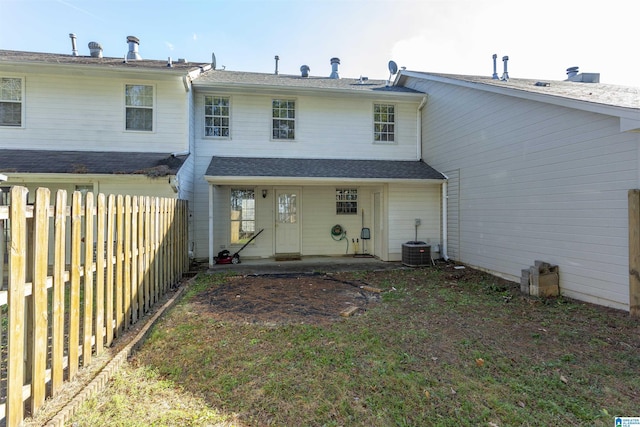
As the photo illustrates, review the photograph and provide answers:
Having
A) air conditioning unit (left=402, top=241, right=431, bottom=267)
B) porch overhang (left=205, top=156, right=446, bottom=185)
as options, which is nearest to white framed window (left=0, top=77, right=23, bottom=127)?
porch overhang (left=205, top=156, right=446, bottom=185)

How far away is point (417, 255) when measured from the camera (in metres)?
8.19

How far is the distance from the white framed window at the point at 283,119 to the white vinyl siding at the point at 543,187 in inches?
183

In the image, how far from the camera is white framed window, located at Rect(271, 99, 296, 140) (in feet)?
30.7

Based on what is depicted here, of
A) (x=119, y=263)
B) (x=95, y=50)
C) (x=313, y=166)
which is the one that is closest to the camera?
(x=119, y=263)

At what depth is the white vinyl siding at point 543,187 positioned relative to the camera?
4598mm

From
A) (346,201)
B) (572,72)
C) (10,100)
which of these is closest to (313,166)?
(346,201)

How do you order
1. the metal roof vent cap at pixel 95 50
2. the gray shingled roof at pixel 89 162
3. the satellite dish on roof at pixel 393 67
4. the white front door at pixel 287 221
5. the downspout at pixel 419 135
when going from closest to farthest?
the gray shingled roof at pixel 89 162 < the white front door at pixel 287 221 < the metal roof vent cap at pixel 95 50 < the downspout at pixel 419 135 < the satellite dish on roof at pixel 393 67

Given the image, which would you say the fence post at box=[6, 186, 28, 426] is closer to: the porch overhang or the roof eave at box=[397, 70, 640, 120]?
the porch overhang

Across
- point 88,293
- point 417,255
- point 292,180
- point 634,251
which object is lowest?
point 417,255

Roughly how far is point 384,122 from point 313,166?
3.11 metres

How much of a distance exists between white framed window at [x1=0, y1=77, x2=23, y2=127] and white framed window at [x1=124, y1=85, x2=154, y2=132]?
2572 mm

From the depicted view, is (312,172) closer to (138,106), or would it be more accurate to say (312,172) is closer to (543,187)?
(138,106)

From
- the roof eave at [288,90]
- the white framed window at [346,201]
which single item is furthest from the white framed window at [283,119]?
the white framed window at [346,201]

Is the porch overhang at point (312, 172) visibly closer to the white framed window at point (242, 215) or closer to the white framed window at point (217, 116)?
the white framed window at point (217, 116)
